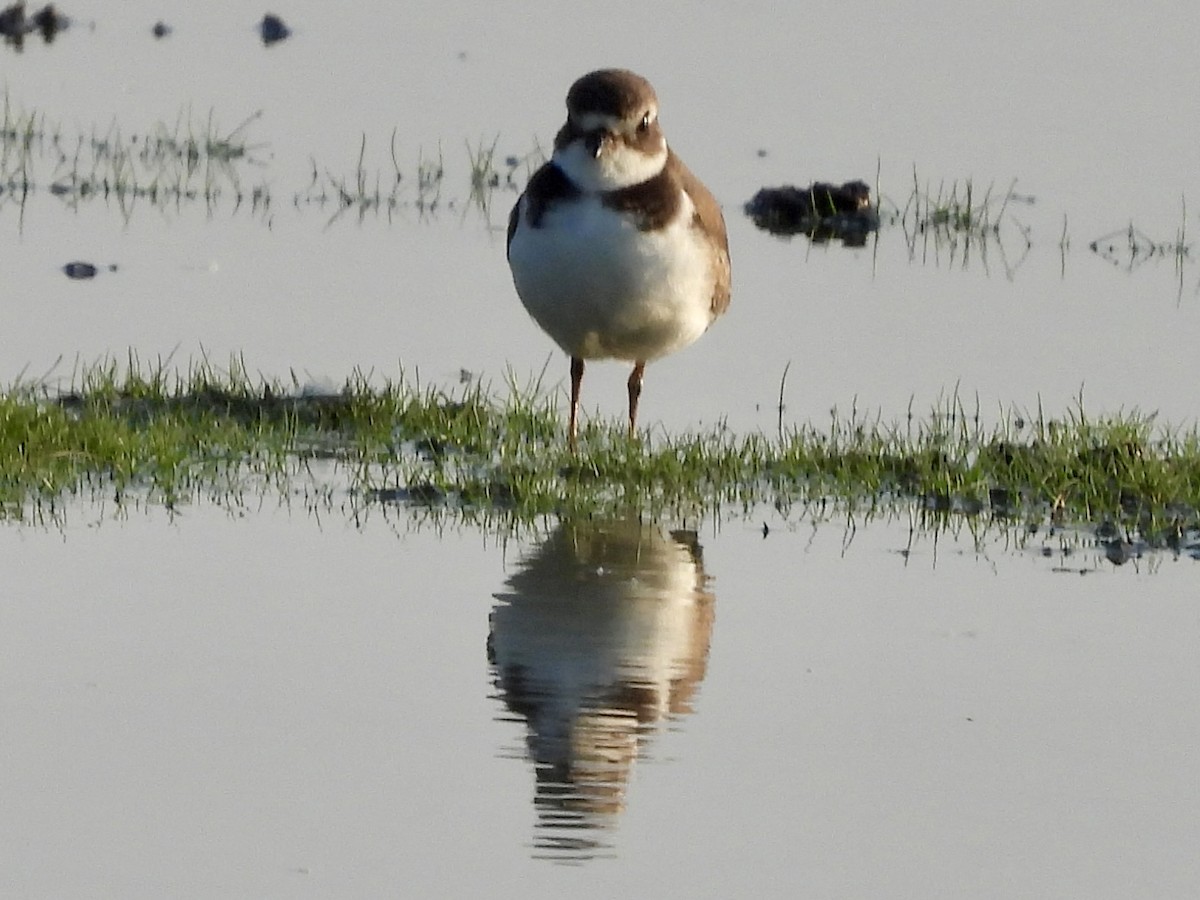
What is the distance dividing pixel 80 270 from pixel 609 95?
4.18 metres

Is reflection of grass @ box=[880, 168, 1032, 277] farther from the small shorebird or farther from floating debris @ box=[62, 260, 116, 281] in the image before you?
the small shorebird

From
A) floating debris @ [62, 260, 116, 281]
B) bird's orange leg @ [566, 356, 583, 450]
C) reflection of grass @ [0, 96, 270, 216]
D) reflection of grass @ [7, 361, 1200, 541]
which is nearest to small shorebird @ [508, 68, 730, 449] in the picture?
bird's orange leg @ [566, 356, 583, 450]

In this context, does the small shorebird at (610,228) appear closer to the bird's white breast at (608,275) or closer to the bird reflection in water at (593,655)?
the bird's white breast at (608,275)

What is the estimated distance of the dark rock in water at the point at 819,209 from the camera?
15461 millimetres

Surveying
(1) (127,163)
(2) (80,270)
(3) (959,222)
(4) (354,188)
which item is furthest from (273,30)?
(2) (80,270)

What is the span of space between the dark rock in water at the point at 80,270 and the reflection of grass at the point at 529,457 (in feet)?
7.65

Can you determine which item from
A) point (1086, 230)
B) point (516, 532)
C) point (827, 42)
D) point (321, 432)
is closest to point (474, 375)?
point (321, 432)

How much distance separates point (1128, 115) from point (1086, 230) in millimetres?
3130

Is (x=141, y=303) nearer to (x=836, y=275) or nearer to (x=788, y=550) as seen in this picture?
(x=836, y=275)

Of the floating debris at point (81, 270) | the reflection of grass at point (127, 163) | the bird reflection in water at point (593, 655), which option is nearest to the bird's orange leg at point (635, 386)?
the bird reflection in water at point (593, 655)

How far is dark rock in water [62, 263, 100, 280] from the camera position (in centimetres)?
1284

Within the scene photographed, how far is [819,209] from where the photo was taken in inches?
612

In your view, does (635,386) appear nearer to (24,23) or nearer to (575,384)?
(575,384)

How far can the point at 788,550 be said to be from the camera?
8586 millimetres
